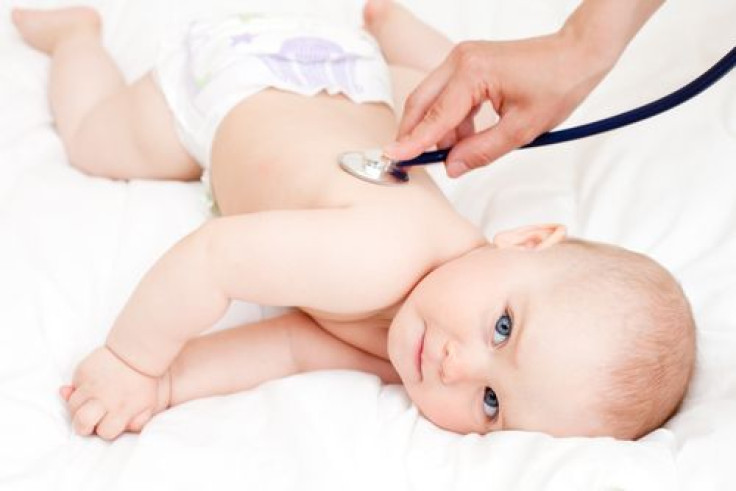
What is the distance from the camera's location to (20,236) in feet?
4.09

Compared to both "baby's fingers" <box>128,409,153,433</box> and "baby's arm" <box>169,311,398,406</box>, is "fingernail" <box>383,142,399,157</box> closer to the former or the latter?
"baby's arm" <box>169,311,398,406</box>

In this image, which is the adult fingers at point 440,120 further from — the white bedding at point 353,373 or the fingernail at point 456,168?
the white bedding at point 353,373

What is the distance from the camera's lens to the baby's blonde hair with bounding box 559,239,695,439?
951mm

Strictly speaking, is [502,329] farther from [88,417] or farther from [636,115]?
[88,417]

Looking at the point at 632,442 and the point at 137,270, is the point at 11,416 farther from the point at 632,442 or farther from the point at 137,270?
the point at 632,442

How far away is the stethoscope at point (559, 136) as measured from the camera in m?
0.99

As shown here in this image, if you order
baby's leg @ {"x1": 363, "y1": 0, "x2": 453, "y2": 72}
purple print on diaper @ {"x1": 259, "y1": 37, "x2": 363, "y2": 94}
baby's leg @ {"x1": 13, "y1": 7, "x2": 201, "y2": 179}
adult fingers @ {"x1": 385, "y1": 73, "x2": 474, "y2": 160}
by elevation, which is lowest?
baby's leg @ {"x1": 13, "y1": 7, "x2": 201, "y2": 179}

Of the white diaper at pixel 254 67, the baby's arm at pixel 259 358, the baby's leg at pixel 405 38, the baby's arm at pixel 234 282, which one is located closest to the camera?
the baby's arm at pixel 234 282

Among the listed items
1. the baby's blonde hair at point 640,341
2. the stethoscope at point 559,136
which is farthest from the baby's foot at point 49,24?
the baby's blonde hair at point 640,341

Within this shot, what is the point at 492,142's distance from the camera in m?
1.06

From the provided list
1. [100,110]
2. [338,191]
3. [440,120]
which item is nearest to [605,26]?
[440,120]

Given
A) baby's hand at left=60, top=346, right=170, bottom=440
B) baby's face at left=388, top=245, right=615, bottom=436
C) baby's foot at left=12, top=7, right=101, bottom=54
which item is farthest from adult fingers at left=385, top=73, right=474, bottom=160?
baby's foot at left=12, top=7, right=101, bottom=54

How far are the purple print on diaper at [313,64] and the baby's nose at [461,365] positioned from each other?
507 millimetres

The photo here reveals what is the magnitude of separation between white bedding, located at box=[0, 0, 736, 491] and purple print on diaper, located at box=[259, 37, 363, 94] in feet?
0.77
